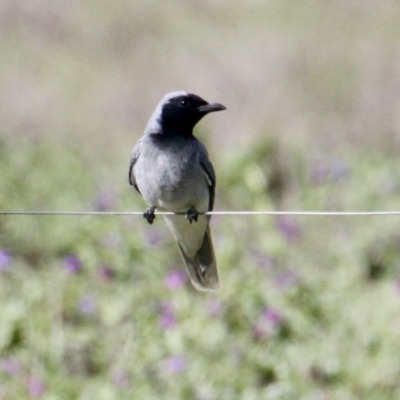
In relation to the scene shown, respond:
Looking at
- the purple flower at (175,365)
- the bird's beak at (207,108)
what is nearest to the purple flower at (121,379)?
the purple flower at (175,365)

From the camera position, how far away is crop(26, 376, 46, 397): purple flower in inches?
237

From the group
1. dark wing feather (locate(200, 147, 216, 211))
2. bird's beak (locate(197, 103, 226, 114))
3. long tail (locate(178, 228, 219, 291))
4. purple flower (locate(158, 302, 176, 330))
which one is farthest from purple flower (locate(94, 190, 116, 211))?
bird's beak (locate(197, 103, 226, 114))

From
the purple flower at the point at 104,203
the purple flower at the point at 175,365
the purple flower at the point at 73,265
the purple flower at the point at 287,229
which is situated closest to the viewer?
the purple flower at the point at 175,365

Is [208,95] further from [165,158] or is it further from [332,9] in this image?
[165,158]

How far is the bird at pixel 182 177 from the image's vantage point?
5965mm

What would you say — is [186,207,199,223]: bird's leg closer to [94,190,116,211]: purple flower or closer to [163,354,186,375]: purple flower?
[163,354,186,375]: purple flower

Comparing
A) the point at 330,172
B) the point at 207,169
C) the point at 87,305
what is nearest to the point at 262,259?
the point at 87,305

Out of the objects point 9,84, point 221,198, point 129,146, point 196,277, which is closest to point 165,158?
point 196,277

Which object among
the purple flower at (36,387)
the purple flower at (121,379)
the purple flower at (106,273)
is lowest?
the purple flower at (121,379)

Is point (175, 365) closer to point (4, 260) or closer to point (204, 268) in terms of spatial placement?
point (204, 268)

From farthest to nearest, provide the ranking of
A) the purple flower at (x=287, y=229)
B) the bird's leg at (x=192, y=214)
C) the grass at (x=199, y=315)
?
the purple flower at (x=287, y=229), the grass at (x=199, y=315), the bird's leg at (x=192, y=214)

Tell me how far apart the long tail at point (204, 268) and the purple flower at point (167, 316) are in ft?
1.75

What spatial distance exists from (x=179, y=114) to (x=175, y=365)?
1.47 m

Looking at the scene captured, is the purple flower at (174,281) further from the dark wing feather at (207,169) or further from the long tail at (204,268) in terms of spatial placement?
the dark wing feather at (207,169)
